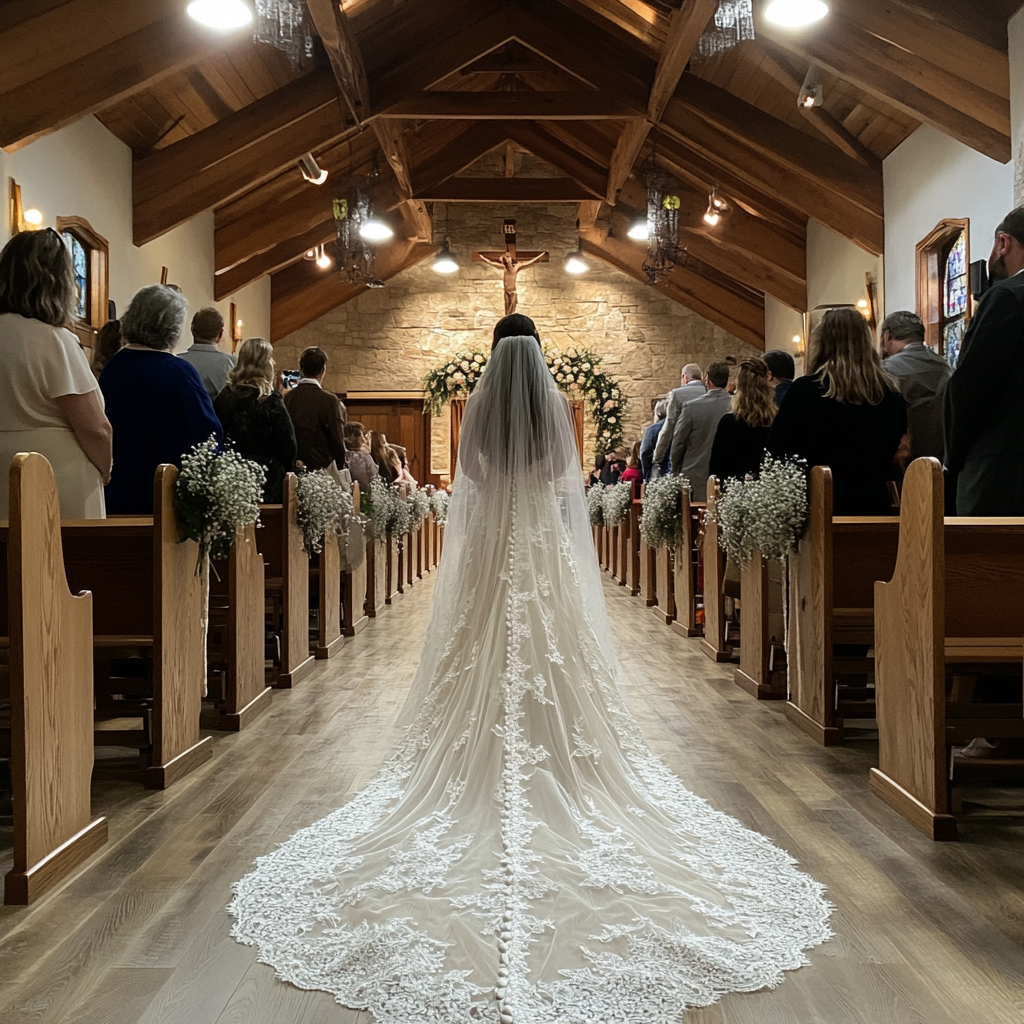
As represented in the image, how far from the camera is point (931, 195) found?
7891 millimetres

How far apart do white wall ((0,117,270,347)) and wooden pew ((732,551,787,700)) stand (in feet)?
15.5

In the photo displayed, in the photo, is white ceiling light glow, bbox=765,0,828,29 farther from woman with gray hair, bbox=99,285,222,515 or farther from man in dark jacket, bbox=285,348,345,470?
woman with gray hair, bbox=99,285,222,515

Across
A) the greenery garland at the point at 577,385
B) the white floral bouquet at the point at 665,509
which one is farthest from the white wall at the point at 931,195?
the greenery garland at the point at 577,385

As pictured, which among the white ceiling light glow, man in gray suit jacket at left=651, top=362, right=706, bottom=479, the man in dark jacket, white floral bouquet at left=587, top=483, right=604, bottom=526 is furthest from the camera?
white floral bouquet at left=587, top=483, right=604, bottom=526

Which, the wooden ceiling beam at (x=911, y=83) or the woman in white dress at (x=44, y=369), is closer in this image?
the woman in white dress at (x=44, y=369)

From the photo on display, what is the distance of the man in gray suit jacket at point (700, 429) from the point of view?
20.7ft

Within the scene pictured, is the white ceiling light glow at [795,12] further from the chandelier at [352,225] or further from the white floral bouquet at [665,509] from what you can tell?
the chandelier at [352,225]

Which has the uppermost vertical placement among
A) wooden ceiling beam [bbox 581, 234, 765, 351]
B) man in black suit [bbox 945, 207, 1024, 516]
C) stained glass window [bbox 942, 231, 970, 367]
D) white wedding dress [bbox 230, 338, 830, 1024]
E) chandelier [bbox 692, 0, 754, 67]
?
wooden ceiling beam [bbox 581, 234, 765, 351]

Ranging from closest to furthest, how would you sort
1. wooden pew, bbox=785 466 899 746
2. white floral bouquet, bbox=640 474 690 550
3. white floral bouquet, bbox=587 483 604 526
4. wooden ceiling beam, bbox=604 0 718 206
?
wooden pew, bbox=785 466 899 746
white floral bouquet, bbox=640 474 690 550
wooden ceiling beam, bbox=604 0 718 206
white floral bouquet, bbox=587 483 604 526

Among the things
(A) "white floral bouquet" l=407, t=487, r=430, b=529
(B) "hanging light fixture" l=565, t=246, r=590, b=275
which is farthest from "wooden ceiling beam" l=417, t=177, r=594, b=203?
(A) "white floral bouquet" l=407, t=487, r=430, b=529

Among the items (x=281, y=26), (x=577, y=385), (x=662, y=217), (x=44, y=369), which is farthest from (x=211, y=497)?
(x=577, y=385)

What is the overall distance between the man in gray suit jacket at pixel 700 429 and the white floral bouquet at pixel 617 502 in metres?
1.92

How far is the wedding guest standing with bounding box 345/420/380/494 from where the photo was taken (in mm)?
7488

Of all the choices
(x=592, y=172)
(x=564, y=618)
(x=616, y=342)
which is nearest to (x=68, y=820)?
(x=564, y=618)
